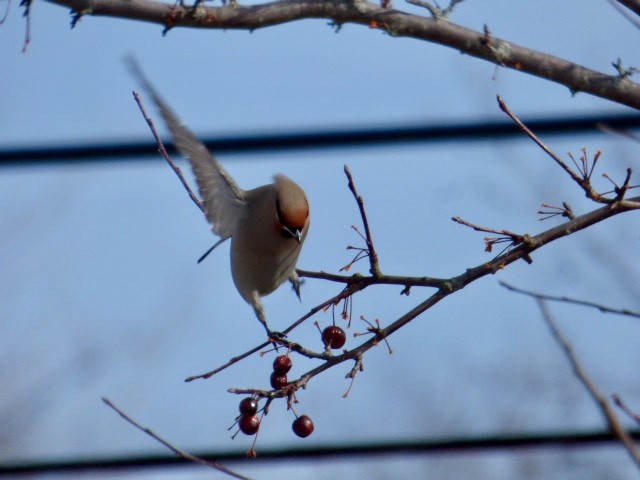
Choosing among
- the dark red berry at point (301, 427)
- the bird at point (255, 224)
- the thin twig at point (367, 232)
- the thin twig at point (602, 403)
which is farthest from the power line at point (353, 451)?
the thin twig at point (602, 403)

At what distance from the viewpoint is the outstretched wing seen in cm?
371

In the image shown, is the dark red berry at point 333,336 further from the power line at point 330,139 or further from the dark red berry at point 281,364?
the power line at point 330,139

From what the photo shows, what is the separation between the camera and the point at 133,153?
565cm

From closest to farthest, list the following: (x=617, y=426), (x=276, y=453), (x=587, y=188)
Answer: (x=617, y=426) → (x=587, y=188) → (x=276, y=453)

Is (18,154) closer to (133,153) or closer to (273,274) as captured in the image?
(133,153)

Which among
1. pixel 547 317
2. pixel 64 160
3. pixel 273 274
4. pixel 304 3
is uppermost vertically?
pixel 64 160

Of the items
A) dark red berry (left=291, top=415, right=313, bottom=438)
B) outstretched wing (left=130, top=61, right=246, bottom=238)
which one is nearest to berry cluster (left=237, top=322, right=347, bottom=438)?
dark red berry (left=291, top=415, right=313, bottom=438)

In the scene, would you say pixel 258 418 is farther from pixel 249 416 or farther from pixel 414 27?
pixel 414 27

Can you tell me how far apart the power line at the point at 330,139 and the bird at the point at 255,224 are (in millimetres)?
1432

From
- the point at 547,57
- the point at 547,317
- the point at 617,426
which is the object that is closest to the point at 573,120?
the point at 547,57

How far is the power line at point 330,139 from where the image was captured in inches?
213

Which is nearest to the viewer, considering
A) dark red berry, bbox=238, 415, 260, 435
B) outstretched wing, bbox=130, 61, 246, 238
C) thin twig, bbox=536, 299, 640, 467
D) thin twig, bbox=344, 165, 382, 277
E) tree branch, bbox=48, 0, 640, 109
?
thin twig, bbox=536, 299, 640, 467

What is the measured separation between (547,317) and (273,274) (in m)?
2.49

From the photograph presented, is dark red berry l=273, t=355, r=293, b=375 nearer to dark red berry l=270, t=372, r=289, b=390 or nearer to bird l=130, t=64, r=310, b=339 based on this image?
dark red berry l=270, t=372, r=289, b=390
